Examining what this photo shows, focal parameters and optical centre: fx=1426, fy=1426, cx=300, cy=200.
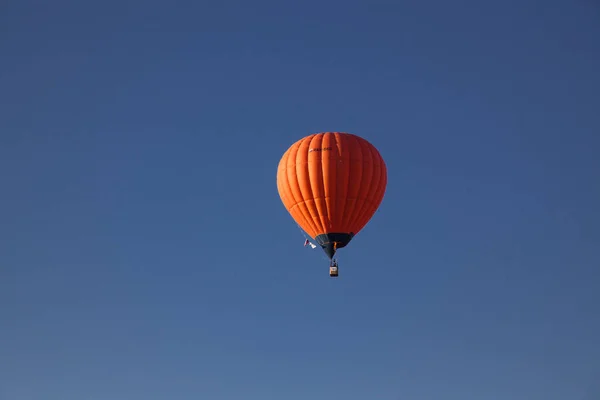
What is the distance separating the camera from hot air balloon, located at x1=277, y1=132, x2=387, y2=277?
8025cm

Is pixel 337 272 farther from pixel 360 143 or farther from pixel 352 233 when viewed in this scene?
pixel 360 143

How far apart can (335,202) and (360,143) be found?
12.6 ft

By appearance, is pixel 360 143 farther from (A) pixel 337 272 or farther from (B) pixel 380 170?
(A) pixel 337 272

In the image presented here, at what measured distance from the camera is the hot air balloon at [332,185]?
263 feet

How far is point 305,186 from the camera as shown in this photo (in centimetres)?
8081

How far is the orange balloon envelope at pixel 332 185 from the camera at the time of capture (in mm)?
80250

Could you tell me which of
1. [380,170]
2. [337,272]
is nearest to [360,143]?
[380,170]

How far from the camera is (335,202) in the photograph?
80.4 m

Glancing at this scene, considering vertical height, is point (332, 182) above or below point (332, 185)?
above

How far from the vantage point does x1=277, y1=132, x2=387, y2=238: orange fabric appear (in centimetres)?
8025

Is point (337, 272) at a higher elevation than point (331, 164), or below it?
below

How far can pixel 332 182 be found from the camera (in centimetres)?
8006

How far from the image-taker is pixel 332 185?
8012 cm

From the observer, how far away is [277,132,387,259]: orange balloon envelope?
263 ft
